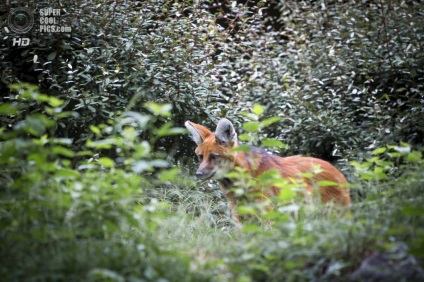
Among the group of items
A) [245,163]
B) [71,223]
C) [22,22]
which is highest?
[22,22]

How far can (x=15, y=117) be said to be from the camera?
5977 mm

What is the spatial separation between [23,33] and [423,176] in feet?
14.0

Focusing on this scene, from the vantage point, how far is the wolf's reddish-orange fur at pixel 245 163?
537cm

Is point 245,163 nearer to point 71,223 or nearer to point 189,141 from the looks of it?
point 189,141

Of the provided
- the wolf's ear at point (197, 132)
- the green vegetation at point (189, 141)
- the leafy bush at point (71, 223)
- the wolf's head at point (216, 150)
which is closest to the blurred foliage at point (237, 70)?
the green vegetation at point (189, 141)

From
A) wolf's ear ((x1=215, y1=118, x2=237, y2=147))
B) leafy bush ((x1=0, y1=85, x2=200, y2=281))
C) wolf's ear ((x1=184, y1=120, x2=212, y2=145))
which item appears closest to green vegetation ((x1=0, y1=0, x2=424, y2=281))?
leafy bush ((x1=0, y1=85, x2=200, y2=281))

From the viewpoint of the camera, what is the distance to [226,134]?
552 cm

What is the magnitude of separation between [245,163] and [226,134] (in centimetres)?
32

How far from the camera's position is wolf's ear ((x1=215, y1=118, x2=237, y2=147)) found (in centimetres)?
545

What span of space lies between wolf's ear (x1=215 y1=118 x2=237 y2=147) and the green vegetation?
5.4 inches

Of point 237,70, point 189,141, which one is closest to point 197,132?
point 189,141

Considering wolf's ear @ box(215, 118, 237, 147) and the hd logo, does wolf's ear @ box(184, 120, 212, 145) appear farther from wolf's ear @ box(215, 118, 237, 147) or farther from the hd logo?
the hd logo
